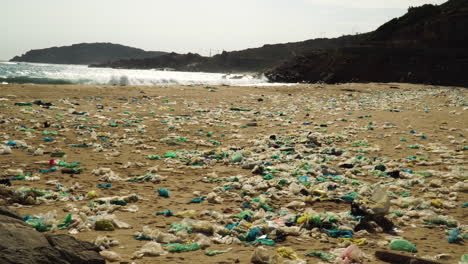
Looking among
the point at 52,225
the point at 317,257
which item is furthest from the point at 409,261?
the point at 52,225

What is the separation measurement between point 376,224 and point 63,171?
434 centimetres

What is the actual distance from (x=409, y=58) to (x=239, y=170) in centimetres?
3498

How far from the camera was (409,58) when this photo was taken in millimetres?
34719

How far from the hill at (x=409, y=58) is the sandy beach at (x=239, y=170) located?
24.0 metres

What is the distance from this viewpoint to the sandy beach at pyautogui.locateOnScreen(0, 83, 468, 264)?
3250 mm

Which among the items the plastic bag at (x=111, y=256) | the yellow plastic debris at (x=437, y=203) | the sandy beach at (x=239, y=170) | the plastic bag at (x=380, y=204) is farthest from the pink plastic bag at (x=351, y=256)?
the yellow plastic debris at (x=437, y=203)

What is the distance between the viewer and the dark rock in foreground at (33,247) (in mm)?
1728

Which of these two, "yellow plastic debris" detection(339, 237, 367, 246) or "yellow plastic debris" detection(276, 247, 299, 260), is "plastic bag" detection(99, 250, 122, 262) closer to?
"yellow plastic debris" detection(276, 247, 299, 260)

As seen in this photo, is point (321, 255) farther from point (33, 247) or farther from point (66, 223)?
point (66, 223)

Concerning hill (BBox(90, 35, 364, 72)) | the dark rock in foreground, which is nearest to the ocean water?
hill (BBox(90, 35, 364, 72))

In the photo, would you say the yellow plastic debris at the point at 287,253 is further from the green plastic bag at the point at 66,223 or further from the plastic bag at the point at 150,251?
the green plastic bag at the point at 66,223

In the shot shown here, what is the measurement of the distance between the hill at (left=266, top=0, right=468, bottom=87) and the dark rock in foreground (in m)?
33.9

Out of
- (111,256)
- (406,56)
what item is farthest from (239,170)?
(406,56)

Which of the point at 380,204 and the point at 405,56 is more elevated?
the point at 405,56
